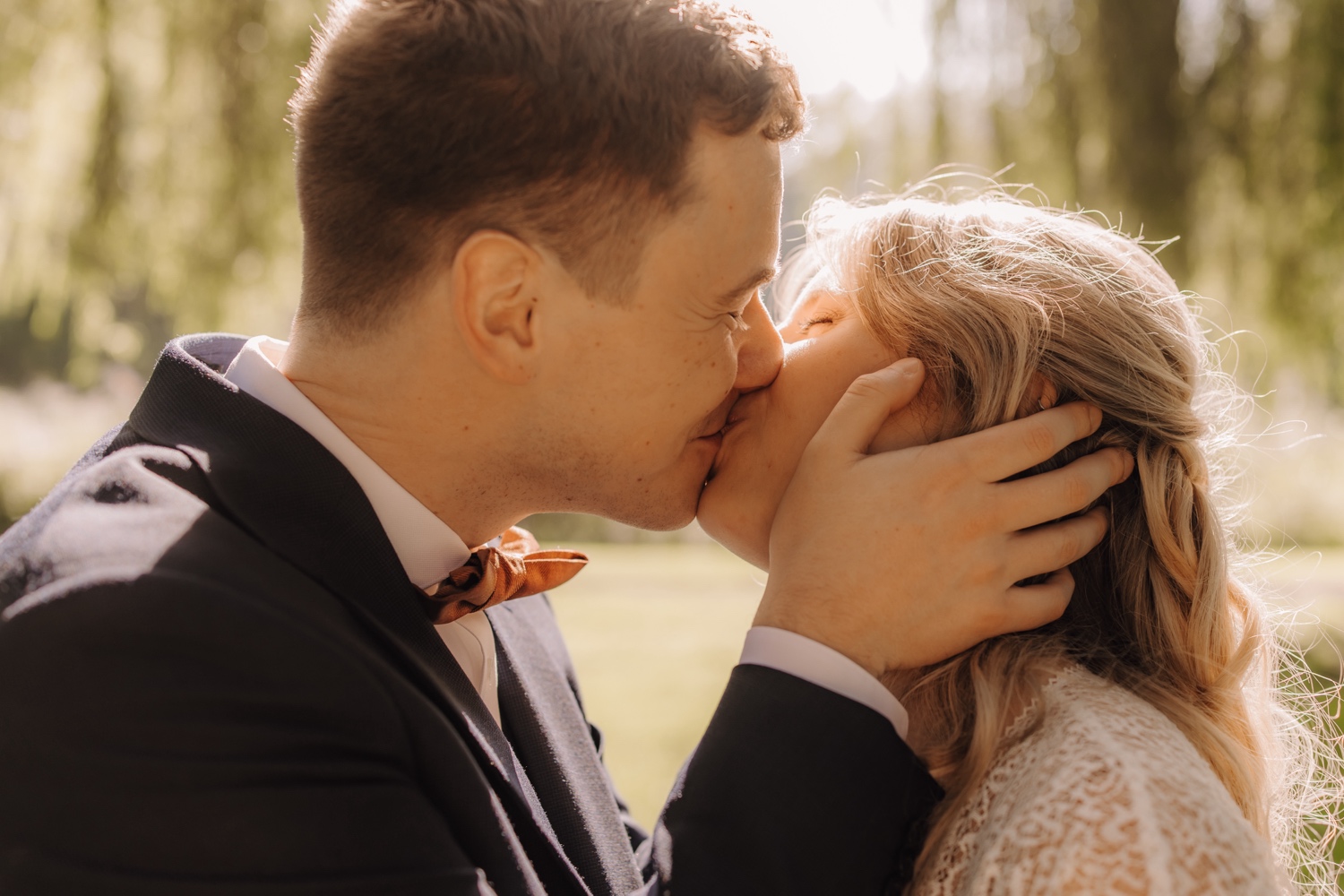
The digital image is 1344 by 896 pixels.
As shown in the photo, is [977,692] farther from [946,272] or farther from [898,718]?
[946,272]

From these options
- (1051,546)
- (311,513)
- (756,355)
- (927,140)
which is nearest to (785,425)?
(756,355)

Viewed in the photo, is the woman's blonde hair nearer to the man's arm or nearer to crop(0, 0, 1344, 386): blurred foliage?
the man's arm

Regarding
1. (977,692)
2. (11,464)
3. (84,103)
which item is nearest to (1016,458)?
(977,692)

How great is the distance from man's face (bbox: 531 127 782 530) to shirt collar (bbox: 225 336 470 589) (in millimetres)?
245

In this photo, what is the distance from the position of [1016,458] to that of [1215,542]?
500 mm

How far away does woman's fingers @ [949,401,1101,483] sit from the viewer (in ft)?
6.27

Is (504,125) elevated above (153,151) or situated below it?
below

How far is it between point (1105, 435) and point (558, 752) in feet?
4.20

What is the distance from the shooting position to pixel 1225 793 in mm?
1645

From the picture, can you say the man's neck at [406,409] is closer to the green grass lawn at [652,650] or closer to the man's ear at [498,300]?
the man's ear at [498,300]

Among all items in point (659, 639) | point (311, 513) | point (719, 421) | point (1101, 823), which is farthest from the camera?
point (659, 639)

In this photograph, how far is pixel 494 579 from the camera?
6.80 ft

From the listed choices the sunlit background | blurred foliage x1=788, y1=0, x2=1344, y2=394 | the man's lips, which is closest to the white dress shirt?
the man's lips

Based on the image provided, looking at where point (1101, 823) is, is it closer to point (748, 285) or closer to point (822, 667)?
point (822, 667)
